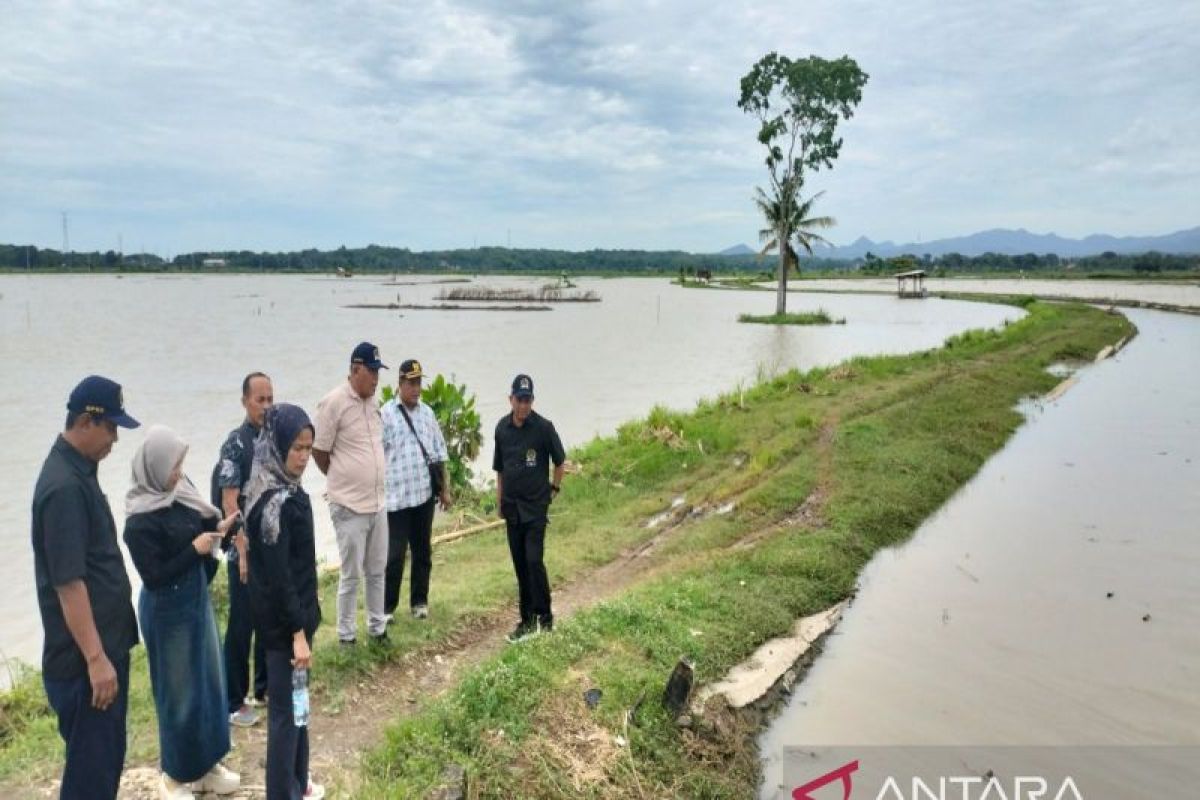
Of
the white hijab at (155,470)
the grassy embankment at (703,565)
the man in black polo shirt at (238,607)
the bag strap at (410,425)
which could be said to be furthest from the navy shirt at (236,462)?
the grassy embankment at (703,565)

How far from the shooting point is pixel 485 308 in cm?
5750

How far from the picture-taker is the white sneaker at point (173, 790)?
361 centimetres

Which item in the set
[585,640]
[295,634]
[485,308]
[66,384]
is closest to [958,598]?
[585,640]

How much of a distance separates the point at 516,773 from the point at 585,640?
1.33 meters

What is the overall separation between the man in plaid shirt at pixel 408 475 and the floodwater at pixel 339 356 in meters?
3.32

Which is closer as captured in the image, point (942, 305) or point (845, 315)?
point (845, 315)

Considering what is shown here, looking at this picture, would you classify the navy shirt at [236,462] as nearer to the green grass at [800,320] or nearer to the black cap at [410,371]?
the black cap at [410,371]

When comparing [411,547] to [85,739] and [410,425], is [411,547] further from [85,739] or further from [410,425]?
[85,739]

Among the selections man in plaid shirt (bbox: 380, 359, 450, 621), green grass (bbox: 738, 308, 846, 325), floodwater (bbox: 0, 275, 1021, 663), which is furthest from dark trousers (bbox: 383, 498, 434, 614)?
green grass (bbox: 738, 308, 846, 325)

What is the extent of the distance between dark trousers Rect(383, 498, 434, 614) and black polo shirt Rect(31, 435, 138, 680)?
2.36 meters

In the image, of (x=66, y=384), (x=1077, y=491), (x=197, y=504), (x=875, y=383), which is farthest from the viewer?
(x=66, y=384)

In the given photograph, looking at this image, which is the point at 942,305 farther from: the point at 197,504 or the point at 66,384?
the point at 197,504

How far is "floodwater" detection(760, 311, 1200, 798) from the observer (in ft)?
17.0

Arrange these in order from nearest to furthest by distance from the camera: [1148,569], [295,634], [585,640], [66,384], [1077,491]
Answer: [295,634]
[585,640]
[1148,569]
[1077,491]
[66,384]
